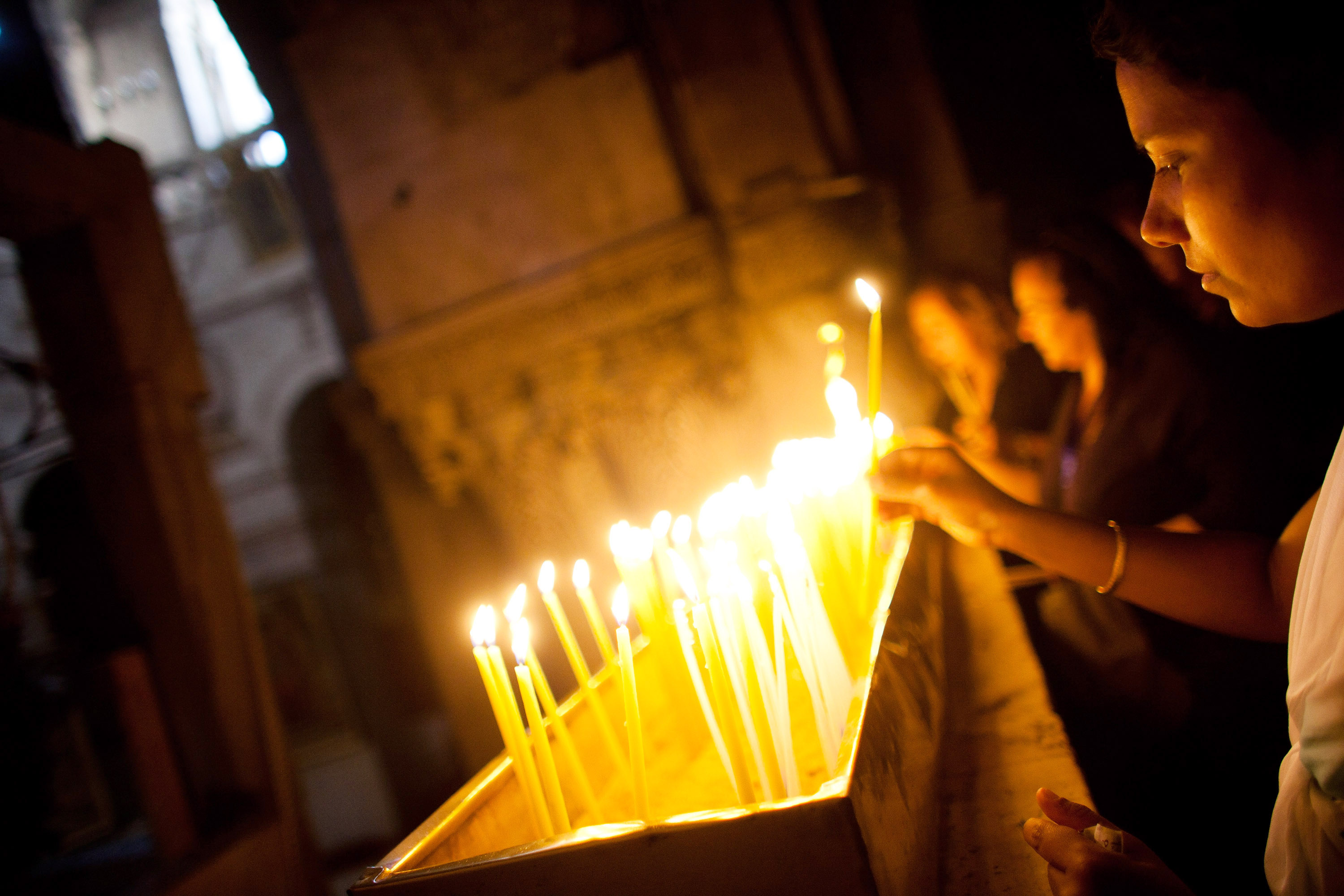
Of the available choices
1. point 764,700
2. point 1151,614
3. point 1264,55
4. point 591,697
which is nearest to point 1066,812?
point 764,700

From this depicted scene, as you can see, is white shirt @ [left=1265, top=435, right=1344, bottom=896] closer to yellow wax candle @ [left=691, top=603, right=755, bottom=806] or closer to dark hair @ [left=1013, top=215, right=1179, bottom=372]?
yellow wax candle @ [left=691, top=603, right=755, bottom=806]

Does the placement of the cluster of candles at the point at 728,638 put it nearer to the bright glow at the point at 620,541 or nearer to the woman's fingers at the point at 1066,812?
the bright glow at the point at 620,541

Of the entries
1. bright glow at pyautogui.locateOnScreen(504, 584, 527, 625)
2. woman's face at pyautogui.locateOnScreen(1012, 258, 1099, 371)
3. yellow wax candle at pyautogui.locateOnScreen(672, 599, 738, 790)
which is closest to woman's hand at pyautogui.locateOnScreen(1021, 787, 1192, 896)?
yellow wax candle at pyautogui.locateOnScreen(672, 599, 738, 790)

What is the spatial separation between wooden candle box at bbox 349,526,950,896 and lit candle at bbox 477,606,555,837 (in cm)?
7

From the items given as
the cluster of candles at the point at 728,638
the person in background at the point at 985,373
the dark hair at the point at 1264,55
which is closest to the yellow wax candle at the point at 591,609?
the cluster of candles at the point at 728,638

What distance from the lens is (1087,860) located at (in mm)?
808

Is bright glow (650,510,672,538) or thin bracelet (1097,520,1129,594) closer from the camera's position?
thin bracelet (1097,520,1129,594)

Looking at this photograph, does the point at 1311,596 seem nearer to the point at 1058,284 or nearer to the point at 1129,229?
the point at 1058,284


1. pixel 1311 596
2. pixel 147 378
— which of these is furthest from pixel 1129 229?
pixel 147 378

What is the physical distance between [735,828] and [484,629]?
539 millimetres

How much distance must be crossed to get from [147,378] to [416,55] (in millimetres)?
2046

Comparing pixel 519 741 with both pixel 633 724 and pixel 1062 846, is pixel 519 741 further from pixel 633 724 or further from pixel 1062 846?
pixel 1062 846

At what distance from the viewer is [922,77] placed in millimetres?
3670

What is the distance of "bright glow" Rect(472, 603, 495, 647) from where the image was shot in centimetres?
117
